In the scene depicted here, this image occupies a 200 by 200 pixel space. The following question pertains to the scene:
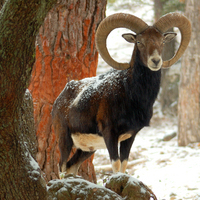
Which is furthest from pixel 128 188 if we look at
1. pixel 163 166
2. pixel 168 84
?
pixel 168 84

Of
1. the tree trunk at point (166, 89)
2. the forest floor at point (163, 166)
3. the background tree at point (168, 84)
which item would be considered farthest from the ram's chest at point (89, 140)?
the tree trunk at point (166, 89)

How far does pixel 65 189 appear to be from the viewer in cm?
285

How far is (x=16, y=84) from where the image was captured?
7.18ft

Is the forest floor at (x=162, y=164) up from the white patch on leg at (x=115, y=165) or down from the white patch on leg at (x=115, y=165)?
down

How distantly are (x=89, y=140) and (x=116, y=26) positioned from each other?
142 cm

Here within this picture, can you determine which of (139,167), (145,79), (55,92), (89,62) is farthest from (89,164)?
(139,167)

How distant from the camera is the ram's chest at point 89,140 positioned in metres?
3.67

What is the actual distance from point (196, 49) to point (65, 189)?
8529 mm

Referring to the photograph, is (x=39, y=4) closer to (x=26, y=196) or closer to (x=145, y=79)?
(x=26, y=196)

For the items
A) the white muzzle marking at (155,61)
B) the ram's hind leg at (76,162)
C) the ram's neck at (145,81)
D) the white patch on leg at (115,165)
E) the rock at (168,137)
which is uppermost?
the white muzzle marking at (155,61)

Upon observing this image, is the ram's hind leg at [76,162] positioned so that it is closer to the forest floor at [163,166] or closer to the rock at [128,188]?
the forest floor at [163,166]

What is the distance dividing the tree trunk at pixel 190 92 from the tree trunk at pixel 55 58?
5878 millimetres

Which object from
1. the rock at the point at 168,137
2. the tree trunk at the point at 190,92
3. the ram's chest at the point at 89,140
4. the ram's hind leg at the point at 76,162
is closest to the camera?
the ram's chest at the point at 89,140

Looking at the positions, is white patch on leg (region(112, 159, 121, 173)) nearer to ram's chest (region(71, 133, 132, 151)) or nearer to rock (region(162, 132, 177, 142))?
ram's chest (region(71, 133, 132, 151))
